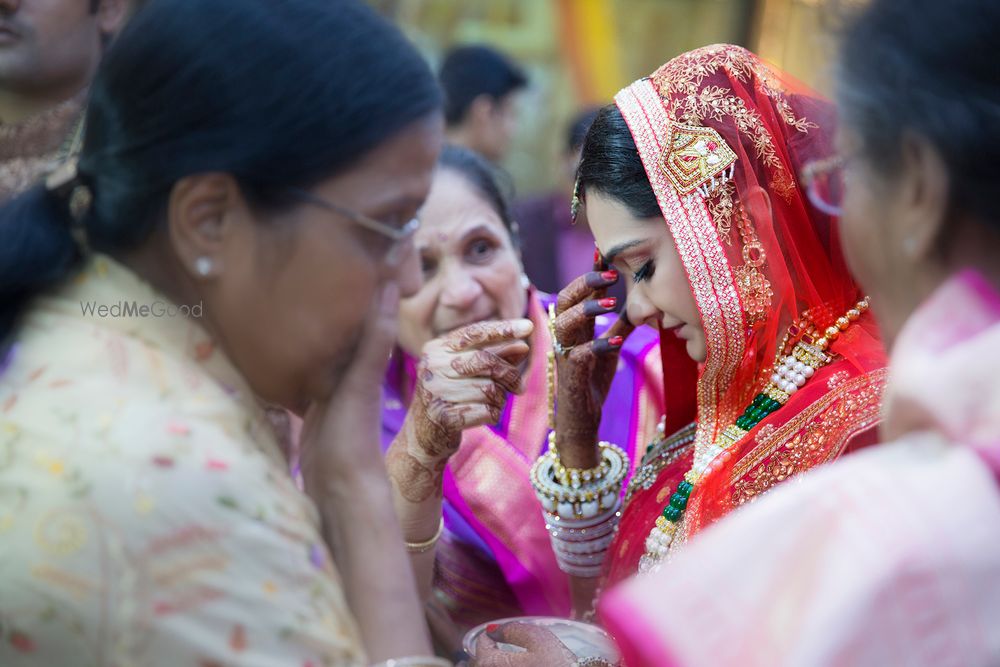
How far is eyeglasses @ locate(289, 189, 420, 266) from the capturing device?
4.30ft

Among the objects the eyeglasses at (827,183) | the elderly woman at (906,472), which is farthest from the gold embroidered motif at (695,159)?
the elderly woman at (906,472)

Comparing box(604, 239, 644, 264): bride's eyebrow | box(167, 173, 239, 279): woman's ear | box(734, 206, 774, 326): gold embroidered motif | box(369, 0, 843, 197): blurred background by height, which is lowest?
box(369, 0, 843, 197): blurred background

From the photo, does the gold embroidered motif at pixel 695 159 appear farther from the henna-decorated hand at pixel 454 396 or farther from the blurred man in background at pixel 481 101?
the blurred man in background at pixel 481 101

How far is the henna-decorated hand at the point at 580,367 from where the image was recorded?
7.84 feet

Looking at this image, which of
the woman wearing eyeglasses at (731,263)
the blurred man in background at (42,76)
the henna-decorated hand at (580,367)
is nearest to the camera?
the woman wearing eyeglasses at (731,263)

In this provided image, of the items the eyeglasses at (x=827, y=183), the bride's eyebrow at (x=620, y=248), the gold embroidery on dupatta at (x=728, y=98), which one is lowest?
the bride's eyebrow at (x=620, y=248)

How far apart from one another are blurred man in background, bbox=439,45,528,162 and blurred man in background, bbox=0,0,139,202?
3.08 m

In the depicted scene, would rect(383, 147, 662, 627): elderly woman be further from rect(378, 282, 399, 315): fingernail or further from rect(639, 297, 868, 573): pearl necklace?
rect(378, 282, 399, 315): fingernail

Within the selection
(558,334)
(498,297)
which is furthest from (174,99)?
(498,297)

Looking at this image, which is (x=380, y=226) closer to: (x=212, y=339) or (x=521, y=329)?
(x=212, y=339)

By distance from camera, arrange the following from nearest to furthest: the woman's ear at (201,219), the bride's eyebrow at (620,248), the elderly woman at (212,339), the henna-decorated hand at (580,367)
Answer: the elderly woman at (212,339) → the woman's ear at (201,219) → the bride's eyebrow at (620,248) → the henna-decorated hand at (580,367)

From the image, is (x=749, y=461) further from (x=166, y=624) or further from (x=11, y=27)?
(x=11, y=27)

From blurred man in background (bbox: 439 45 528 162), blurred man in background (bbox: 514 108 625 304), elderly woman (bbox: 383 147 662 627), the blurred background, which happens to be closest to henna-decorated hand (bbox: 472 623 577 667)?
elderly woman (bbox: 383 147 662 627)

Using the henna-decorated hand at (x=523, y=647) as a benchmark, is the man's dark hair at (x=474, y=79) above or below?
below
